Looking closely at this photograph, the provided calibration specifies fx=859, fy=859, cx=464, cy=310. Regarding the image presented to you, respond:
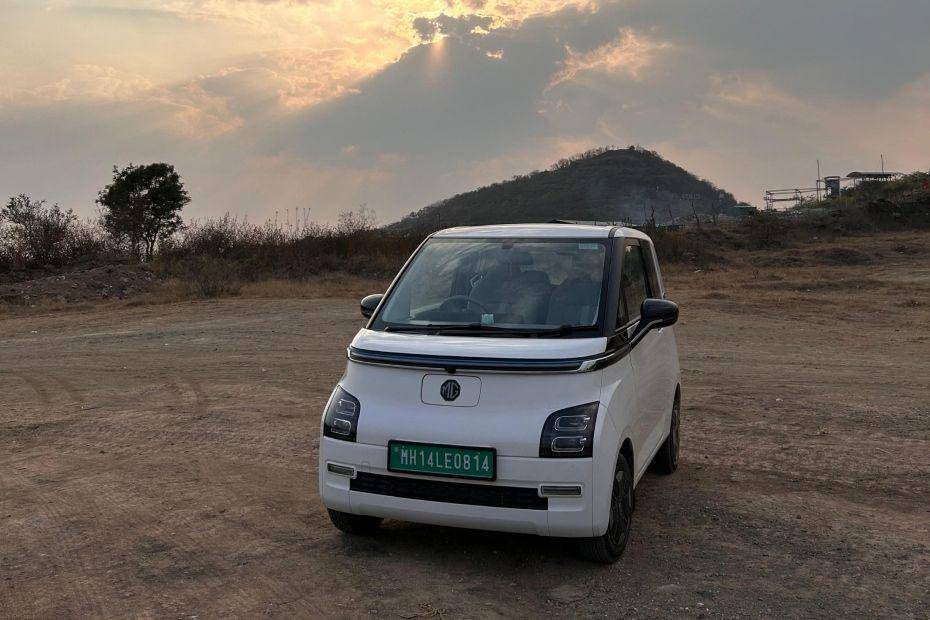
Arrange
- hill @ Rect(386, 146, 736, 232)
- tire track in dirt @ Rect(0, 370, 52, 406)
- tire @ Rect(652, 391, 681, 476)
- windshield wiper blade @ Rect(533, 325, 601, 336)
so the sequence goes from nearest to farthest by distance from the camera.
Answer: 1. windshield wiper blade @ Rect(533, 325, 601, 336)
2. tire @ Rect(652, 391, 681, 476)
3. tire track in dirt @ Rect(0, 370, 52, 406)
4. hill @ Rect(386, 146, 736, 232)

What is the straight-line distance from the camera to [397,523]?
5336 mm

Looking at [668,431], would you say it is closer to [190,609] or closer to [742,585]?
[742,585]

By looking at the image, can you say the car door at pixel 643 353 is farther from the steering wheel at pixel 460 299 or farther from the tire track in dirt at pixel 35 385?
the tire track in dirt at pixel 35 385

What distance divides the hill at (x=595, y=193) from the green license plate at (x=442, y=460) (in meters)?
88.5

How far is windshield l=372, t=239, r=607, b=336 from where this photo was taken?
502 cm

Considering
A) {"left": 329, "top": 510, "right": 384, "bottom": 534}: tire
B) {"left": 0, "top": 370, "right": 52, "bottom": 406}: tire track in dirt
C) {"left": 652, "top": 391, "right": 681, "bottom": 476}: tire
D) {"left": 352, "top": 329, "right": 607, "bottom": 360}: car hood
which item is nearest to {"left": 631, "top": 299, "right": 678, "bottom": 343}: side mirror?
{"left": 352, "top": 329, "right": 607, "bottom": 360}: car hood

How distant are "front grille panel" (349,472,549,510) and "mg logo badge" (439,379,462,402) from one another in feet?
1.42

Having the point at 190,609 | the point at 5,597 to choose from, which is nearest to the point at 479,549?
the point at 190,609

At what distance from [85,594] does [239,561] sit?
791 millimetres

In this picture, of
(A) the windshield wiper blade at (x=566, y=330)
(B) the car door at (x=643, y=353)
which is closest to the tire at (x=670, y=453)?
(B) the car door at (x=643, y=353)

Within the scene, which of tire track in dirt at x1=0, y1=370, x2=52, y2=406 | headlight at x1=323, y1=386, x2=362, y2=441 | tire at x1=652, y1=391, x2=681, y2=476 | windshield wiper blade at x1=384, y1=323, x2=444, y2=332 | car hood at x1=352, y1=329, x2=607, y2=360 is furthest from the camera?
tire track in dirt at x1=0, y1=370, x2=52, y2=406

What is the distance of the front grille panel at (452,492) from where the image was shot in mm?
4285

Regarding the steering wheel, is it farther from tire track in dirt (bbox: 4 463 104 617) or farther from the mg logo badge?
tire track in dirt (bbox: 4 463 104 617)

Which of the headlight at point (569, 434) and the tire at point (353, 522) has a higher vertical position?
the headlight at point (569, 434)
